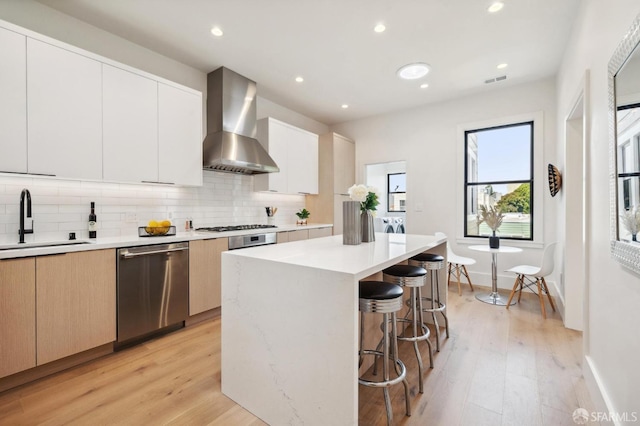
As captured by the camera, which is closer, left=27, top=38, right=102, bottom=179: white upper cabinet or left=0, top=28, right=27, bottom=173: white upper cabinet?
left=0, top=28, right=27, bottom=173: white upper cabinet

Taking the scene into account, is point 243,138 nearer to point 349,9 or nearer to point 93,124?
point 93,124

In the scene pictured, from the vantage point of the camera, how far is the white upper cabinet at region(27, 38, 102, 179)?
212 centimetres

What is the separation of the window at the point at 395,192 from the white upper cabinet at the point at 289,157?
3.56m

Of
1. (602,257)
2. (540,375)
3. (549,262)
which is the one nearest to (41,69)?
(602,257)

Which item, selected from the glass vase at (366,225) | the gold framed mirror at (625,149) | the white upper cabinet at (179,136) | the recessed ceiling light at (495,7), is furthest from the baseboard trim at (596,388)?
the white upper cabinet at (179,136)

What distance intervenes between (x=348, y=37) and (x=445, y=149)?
2.59m

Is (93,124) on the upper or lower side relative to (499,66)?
lower

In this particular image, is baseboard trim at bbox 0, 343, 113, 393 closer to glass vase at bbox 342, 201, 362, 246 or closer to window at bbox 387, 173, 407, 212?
glass vase at bbox 342, 201, 362, 246

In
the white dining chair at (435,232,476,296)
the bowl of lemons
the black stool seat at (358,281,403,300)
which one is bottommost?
the white dining chair at (435,232,476,296)

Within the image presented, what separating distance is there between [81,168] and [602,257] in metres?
3.71

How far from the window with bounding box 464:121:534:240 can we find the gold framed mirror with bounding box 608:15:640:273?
10.2ft

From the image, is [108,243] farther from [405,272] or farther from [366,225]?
[405,272]

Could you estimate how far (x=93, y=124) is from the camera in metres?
2.42

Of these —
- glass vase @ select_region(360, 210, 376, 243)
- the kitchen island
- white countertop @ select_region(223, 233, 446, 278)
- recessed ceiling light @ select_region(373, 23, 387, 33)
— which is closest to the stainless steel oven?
white countertop @ select_region(223, 233, 446, 278)
